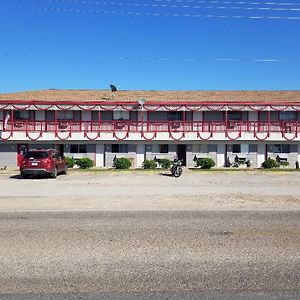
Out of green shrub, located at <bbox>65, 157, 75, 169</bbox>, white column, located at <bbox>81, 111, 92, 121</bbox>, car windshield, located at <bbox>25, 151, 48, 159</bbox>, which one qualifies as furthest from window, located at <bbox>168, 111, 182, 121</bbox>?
car windshield, located at <bbox>25, 151, 48, 159</bbox>

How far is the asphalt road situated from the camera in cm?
543

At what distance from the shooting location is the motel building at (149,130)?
35.4 meters

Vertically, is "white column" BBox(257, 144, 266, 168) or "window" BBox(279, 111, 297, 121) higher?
"window" BBox(279, 111, 297, 121)

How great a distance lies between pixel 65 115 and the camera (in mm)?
37312

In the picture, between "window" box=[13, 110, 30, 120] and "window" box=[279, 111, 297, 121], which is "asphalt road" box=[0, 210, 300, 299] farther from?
"window" box=[279, 111, 297, 121]

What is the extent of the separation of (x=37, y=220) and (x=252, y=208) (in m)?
6.11

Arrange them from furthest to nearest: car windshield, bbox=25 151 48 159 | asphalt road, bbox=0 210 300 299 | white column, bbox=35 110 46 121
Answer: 1. white column, bbox=35 110 46 121
2. car windshield, bbox=25 151 48 159
3. asphalt road, bbox=0 210 300 299

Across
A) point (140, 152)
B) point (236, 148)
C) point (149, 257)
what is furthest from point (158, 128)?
point (149, 257)

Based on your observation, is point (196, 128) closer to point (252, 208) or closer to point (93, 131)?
point (93, 131)

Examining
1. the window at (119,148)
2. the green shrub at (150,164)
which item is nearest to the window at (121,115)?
the window at (119,148)

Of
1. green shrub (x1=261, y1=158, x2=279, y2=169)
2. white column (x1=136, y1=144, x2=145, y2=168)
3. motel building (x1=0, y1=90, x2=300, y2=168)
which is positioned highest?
motel building (x1=0, y1=90, x2=300, y2=168)

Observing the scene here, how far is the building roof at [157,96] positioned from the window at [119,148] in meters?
3.91

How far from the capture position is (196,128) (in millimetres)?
36375

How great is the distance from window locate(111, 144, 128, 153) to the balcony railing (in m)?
1.35
